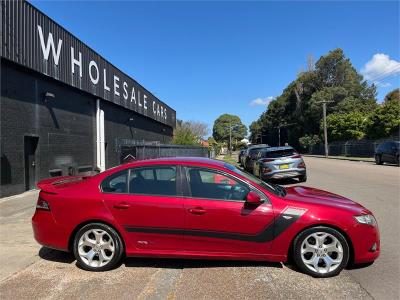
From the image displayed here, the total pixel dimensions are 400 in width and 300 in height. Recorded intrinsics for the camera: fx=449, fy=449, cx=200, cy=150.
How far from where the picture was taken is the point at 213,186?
20.0 feet

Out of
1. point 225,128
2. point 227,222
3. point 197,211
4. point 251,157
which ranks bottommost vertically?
point 227,222

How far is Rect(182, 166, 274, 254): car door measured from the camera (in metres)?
5.75

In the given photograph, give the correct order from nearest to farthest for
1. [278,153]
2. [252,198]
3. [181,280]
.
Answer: [181,280] → [252,198] → [278,153]

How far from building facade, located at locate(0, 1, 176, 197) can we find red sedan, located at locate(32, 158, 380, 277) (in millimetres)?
8348

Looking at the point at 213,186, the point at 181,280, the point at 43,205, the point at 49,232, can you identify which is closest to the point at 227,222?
the point at 213,186

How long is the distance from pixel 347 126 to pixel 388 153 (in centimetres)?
3418

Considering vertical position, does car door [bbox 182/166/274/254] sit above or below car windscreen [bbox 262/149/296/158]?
below

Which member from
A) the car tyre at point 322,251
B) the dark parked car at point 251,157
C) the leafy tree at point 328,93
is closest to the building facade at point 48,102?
the dark parked car at point 251,157

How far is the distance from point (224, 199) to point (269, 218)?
631mm

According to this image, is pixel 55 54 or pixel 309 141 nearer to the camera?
pixel 55 54

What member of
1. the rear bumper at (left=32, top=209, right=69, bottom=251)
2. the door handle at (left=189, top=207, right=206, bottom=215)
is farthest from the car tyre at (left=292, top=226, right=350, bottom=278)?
the rear bumper at (left=32, top=209, right=69, bottom=251)

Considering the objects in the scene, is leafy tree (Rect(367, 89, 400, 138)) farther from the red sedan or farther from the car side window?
the car side window

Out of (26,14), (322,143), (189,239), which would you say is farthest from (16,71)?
(322,143)

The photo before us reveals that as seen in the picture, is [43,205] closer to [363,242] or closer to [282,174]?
[363,242]
